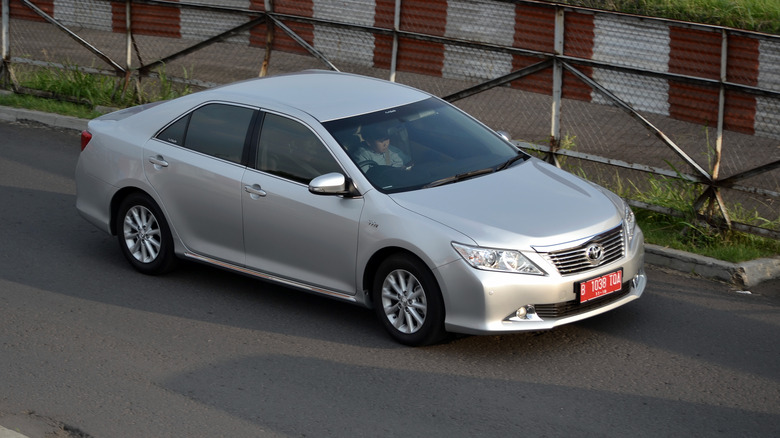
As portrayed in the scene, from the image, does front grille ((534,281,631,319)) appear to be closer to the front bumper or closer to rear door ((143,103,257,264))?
the front bumper

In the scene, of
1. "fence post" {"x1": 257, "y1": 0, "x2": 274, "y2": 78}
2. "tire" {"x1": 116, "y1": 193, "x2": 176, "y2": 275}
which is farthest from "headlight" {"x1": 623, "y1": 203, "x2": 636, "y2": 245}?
"fence post" {"x1": 257, "y1": 0, "x2": 274, "y2": 78}

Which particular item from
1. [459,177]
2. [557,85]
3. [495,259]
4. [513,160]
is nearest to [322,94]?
[459,177]

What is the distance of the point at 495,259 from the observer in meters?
6.74

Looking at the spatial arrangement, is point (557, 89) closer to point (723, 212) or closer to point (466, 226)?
point (723, 212)

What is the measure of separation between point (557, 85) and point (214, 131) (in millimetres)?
3731

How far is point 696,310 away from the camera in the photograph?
7973mm

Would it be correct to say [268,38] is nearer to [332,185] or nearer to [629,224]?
[332,185]

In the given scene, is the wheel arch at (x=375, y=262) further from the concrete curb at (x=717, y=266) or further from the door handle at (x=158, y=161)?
the concrete curb at (x=717, y=266)

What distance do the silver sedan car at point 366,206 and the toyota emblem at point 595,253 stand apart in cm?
1

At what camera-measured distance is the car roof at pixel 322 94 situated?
7973 mm

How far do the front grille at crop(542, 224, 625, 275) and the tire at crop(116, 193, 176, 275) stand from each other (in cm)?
324

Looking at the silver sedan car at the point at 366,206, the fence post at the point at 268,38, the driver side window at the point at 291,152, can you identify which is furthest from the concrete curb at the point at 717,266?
the fence post at the point at 268,38

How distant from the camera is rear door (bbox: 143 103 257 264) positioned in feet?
26.2

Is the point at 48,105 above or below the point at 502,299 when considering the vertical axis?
above
